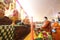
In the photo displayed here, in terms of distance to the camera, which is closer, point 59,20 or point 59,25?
point 59,25

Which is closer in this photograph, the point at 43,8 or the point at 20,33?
the point at 20,33

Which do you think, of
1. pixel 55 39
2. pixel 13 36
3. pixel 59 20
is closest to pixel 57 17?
pixel 59 20

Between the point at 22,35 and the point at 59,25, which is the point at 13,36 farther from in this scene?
the point at 59,25

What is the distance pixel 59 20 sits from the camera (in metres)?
2.64

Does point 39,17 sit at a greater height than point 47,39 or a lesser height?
greater

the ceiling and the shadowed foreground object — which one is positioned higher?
the ceiling

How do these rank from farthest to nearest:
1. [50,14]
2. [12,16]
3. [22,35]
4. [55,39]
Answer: [50,14], [55,39], [12,16], [22,35]

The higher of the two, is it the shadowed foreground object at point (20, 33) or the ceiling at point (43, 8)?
the ceiling at point (43, 8)

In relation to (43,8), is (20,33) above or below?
below

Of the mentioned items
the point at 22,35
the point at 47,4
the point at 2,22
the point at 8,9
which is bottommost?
the point at 22,35

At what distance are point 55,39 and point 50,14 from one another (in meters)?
0.84

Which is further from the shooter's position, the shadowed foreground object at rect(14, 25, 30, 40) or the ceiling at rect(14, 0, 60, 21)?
the ceiling at rect(14, 0, 60, 21)

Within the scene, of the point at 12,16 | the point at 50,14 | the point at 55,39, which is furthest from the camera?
the point at 50,14

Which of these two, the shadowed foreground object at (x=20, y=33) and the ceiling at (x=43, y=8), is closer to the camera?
the shadowed foreground object at (x=20, y=33)
